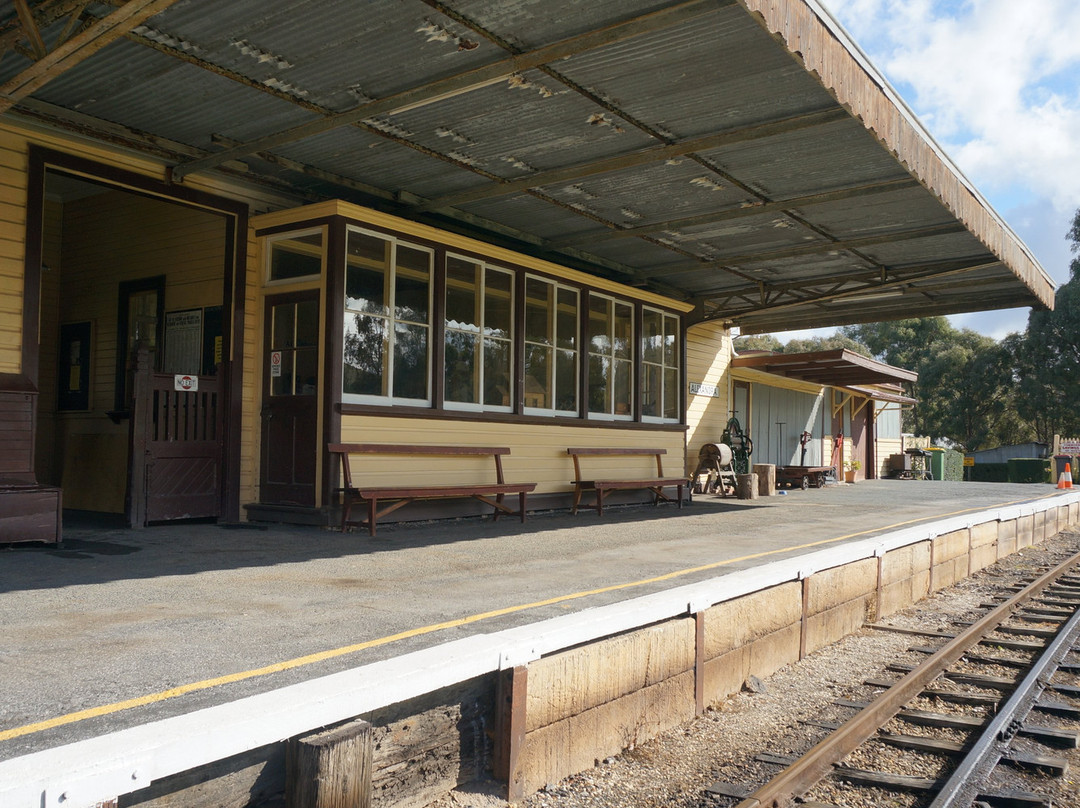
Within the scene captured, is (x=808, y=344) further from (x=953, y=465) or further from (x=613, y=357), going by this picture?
(x=613, y=357)

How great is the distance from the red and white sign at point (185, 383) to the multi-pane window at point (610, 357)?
5577mm

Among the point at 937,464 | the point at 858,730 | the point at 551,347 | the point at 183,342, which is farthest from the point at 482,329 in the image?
the point at 937,464

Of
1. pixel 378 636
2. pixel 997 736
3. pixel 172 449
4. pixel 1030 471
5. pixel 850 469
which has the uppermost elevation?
pixel 172 449

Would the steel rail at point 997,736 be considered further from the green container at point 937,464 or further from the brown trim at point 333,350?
the green container at point 937,464

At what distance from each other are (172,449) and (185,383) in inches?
25.2

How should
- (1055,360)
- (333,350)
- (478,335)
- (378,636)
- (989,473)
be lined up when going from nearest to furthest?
(378,636), (333,350), (478,335), (989,473), (1055,360)

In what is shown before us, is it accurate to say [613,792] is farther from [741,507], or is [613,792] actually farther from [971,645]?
[741,507]

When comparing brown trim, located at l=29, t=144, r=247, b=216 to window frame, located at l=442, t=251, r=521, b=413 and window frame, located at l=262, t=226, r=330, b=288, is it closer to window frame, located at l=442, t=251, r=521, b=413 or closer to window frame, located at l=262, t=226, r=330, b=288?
window frame, located at l=262, t=226, r=330, b=288

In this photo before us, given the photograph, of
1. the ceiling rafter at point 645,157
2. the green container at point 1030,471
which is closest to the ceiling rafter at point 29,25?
the ceiling rafter at point 645,157

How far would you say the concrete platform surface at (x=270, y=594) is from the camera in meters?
3.20

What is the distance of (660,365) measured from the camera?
14.1m

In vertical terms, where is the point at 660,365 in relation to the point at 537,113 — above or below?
below

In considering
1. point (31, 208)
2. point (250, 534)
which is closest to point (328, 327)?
point (250, 534)

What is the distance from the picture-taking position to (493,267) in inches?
428
